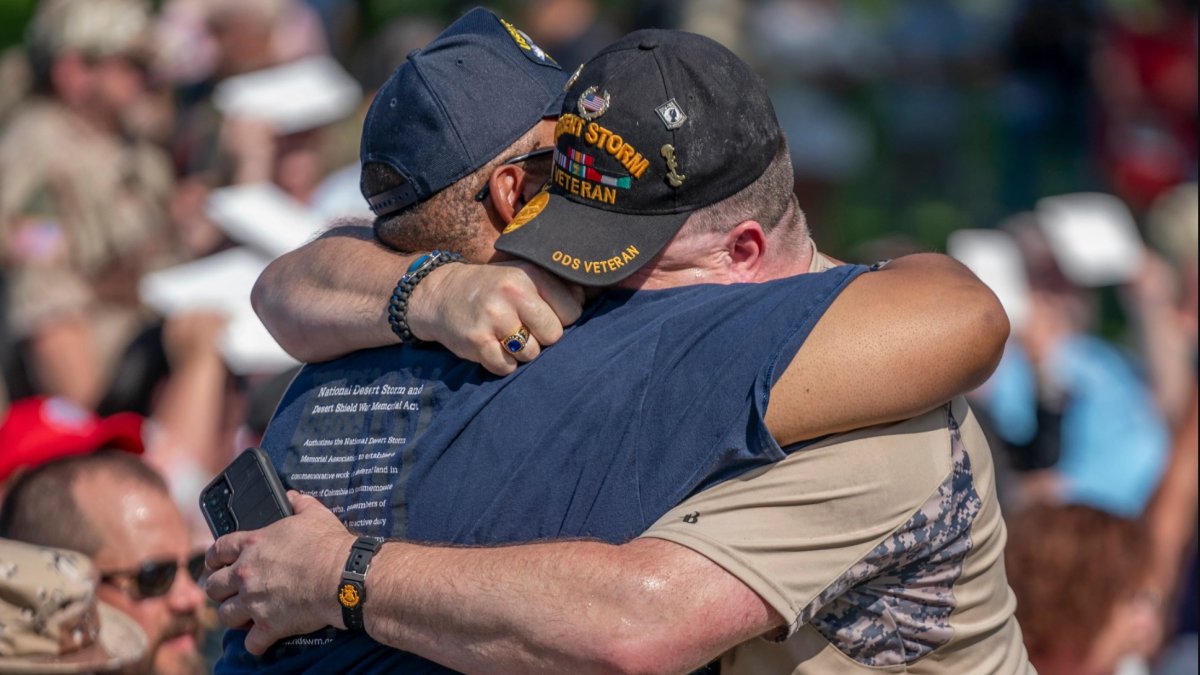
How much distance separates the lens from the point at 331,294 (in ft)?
8.59

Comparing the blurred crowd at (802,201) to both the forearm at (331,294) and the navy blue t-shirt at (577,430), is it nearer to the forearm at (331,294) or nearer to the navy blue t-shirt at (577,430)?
the forearm at (331,294)

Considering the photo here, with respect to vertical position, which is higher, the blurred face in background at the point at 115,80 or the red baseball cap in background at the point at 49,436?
the red baseball cap in background at the point at 49,436

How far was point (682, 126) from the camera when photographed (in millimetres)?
2299

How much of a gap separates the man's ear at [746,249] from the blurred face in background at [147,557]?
5.65ft

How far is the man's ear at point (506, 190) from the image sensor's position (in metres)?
2.54

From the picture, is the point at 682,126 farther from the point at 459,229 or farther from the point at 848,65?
the point at 848,65

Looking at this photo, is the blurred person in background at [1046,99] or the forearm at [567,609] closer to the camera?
the forearm at [567,609]

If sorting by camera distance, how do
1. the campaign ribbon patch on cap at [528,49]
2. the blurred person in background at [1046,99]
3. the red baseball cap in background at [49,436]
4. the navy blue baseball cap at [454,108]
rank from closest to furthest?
the navy blue baseball cap at [454,108] → the campaign ribbon patch on cap at [528,49] → the red baseball cap in background at [49,436] → the blurred person in background at [1046,99]

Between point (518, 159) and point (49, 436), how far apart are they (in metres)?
2.06

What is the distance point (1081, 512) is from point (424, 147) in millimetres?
2171

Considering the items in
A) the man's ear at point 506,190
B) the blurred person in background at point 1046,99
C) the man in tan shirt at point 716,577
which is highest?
the man's ear at point 506,190

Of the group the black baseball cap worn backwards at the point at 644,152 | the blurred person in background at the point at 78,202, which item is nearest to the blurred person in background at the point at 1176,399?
the black baseball cap worn backwards at the point at 644,152

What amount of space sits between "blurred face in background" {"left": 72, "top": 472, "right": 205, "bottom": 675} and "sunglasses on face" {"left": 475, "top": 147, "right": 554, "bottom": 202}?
56.6 inches

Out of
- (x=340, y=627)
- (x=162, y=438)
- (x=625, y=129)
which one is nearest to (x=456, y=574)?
(x=340, y=627)
